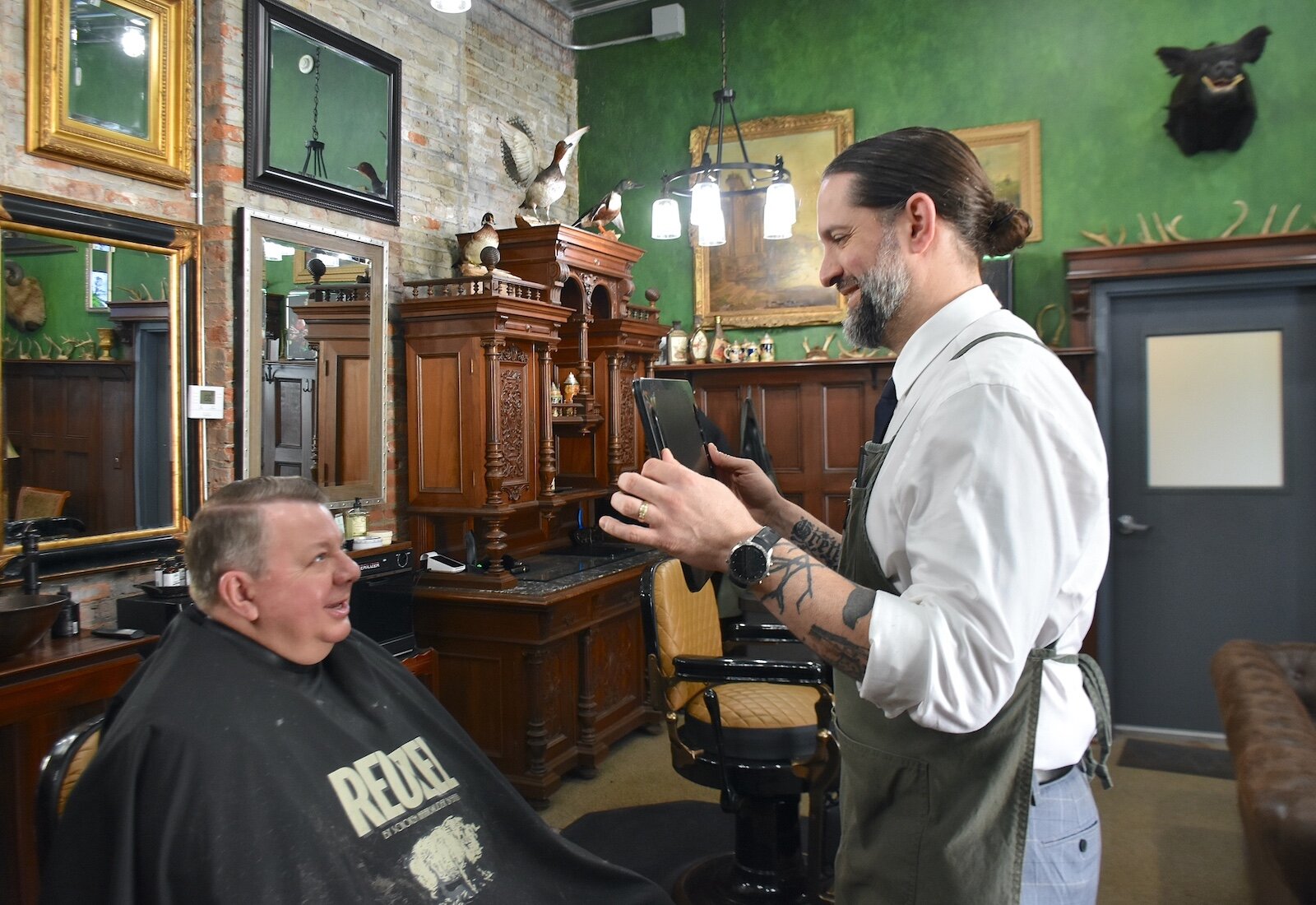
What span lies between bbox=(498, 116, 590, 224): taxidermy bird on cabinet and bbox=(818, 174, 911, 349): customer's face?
3.68 m

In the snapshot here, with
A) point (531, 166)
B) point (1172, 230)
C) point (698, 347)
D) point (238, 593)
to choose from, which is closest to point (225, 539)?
point (238, 593)

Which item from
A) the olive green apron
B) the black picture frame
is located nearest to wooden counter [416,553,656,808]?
the black picture frame

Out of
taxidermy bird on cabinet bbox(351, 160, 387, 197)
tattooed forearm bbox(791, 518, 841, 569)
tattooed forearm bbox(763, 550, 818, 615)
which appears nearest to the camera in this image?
tattooed forearm bbox(763, 550, 818, 615)

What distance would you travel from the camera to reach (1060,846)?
1236 mm

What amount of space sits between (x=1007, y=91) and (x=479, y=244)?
10.1 feet

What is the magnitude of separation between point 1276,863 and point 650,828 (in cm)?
238

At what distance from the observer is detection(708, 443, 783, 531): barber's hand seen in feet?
5.51

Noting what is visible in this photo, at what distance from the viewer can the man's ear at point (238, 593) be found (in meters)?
1.84

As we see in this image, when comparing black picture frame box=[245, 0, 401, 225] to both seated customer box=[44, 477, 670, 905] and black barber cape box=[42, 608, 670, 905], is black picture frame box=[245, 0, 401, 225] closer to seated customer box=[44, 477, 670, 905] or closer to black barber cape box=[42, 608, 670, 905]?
seated customer box=[44, 477, 670, 905]

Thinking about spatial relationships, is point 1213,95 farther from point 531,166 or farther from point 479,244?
point 479,244

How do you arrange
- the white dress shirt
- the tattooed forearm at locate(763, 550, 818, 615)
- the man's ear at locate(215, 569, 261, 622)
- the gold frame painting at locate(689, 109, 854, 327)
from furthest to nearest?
the gold frame painting at locate(689, 109, 854, 327) → the man's ear at locate(215, 569, 261, 622) → the tattooed forearm at locate(763, 550, 818, 615) → the white dress shirt

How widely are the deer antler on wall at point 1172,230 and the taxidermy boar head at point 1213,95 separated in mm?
348

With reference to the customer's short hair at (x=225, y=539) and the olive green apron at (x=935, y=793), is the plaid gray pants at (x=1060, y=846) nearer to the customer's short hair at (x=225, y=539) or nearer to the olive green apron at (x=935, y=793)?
the olive green apron at (x=935, y=793)

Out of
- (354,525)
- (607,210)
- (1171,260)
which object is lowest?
(354,525)
